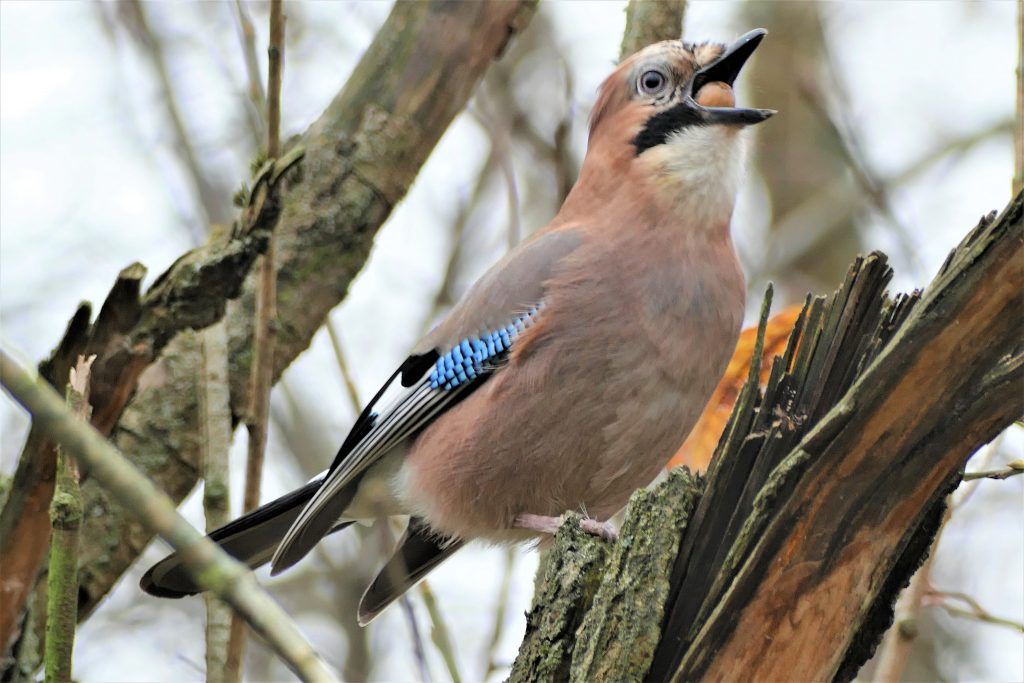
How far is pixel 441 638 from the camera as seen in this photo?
3965 mm

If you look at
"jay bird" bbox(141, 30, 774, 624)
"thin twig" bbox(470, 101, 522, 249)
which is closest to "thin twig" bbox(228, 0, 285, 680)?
"jay bird" bbox(141, 30, 774, 624)

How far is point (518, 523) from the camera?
13.7ft

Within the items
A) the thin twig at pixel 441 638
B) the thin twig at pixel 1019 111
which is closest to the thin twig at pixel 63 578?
the thin twig at pixel 441 638

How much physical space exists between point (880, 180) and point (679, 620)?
3875mm

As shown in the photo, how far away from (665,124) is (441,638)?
1.95m

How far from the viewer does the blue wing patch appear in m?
4.20

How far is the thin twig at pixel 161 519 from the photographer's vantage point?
177 cm

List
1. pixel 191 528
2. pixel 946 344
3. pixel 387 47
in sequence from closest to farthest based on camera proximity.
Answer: pixel 191 528 → pixel 946 344 → pixel 387 47

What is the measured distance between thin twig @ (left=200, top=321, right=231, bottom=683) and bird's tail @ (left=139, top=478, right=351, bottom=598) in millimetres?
218

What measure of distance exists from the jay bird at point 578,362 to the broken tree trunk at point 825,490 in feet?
3.69

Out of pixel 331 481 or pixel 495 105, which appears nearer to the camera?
pixel 331 481

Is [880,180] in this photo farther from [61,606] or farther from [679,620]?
A: [61,606]

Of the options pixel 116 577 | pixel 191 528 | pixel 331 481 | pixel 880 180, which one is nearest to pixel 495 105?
pixel 880 180

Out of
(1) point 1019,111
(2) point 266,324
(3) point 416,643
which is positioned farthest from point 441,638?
(1) point 1019,111
